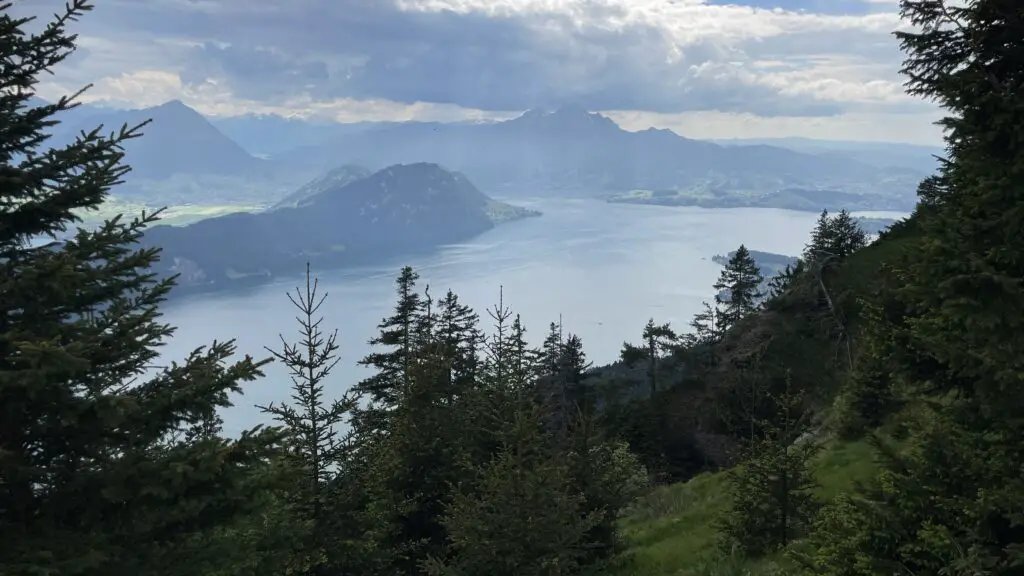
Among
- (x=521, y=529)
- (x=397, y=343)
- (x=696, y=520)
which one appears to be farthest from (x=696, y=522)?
(x=397, y=343)

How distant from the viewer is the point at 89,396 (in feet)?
21.6

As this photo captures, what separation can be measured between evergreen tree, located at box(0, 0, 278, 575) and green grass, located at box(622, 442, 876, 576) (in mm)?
9432

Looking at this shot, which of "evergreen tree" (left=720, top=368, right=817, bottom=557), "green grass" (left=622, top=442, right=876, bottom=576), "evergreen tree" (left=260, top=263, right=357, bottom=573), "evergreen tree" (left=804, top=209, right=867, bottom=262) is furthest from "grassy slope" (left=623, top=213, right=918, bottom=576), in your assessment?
"evergreen tree" (left=804, top=209, right=867, bottom=262)

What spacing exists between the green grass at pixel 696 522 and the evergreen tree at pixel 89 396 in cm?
943

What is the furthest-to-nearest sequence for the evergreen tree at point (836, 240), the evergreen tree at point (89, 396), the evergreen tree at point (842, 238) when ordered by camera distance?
1. the evergreen tree at point (842, 238)
2. the evergreen tree at point (836, 240)
3. the evergreen tree at point (89, 396)

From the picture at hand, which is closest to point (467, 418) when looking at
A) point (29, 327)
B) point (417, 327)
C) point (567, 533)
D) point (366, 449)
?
point (366, 449)

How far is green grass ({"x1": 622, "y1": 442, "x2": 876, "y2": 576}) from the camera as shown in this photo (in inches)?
496

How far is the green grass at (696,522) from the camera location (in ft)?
41.4

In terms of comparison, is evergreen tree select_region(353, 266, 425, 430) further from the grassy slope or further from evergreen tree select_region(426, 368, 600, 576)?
evergreen tree select_region(426, 368, 600, 576)

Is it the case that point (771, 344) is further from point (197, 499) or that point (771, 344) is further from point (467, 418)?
point (197, 499)

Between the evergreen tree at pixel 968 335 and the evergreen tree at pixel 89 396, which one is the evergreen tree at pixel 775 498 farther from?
the evergreen tree at pixel 89 396

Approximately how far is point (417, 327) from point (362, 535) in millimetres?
28436

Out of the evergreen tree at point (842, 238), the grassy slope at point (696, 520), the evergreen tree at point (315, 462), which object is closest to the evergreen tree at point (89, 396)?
the evergreen tree at point (315, 462)

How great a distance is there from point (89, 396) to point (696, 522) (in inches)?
623
